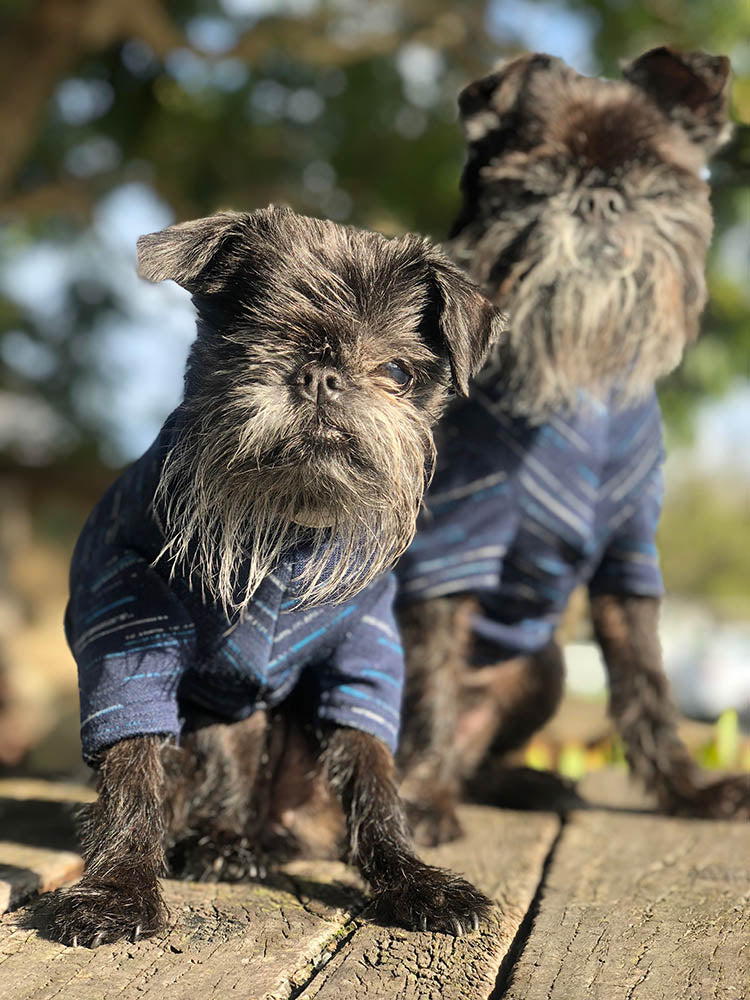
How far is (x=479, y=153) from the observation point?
9.17 ft

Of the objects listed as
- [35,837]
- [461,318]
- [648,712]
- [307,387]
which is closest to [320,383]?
[307,387]

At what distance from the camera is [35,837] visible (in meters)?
2.41

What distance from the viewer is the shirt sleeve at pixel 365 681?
213cm

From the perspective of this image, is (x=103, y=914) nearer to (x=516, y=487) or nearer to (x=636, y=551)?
(x=516, y=487)

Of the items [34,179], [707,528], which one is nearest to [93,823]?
[34,179]

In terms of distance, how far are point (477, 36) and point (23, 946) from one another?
544 cm

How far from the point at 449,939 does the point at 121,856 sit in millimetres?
586

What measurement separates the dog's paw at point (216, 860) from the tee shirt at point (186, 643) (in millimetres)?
264

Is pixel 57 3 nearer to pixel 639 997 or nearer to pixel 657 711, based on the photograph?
pixel 657 711

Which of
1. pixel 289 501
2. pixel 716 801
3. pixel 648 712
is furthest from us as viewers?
pixel 648 712

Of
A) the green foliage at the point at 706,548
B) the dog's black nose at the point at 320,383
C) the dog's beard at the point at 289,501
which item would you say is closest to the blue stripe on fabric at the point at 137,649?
the dog's beard at the point at 289,501

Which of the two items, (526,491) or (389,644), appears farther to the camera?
(526,491)

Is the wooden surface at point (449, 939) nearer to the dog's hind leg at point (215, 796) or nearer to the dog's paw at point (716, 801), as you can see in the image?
the dog's hind leg at point (215, 796)

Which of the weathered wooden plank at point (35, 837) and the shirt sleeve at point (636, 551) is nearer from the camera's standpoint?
the weathered wooden plank at point (35, 837)
